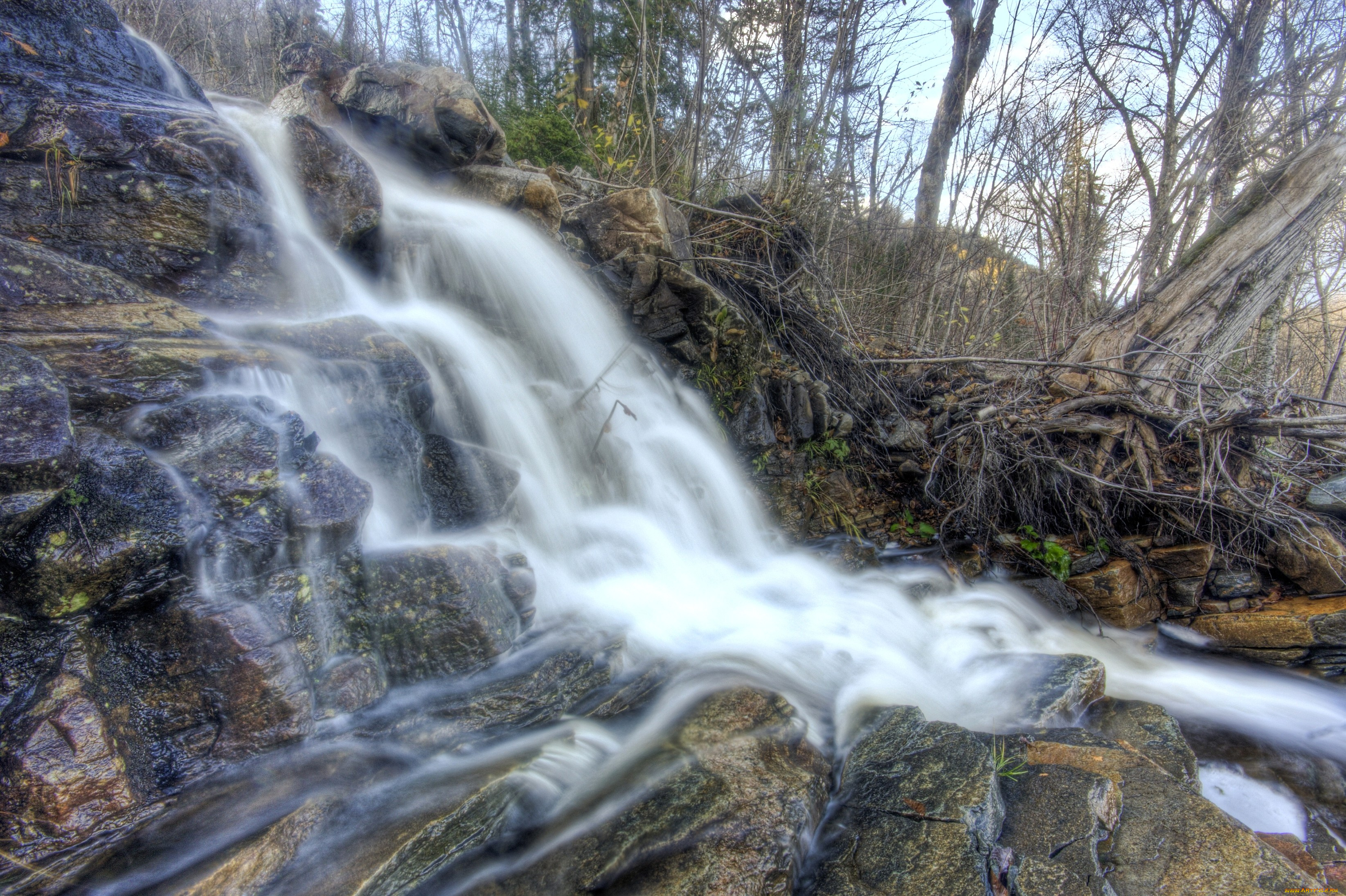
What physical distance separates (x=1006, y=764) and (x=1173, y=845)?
1.80 feet

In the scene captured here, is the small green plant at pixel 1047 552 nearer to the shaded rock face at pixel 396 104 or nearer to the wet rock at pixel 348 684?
the wet rock at pixel 348 684

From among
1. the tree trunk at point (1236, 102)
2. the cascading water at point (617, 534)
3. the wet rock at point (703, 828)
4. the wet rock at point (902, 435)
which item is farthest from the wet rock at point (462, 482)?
the tree trunk at point (1236, 102)

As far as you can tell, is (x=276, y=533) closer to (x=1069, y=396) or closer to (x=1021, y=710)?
(x=1021, y=710)

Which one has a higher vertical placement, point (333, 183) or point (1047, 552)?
point (333, 183)

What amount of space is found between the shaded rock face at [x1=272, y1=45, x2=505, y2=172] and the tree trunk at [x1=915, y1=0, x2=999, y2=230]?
6226mm

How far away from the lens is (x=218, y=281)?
345cm

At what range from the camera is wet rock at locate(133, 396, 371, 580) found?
235 cm

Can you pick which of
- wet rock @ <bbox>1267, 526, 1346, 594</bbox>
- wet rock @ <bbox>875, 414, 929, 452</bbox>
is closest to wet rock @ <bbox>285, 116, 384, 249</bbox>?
wet rock @ <bbox>875, 414, 929, 452</bbox>

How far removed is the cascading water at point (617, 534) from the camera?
316 cm

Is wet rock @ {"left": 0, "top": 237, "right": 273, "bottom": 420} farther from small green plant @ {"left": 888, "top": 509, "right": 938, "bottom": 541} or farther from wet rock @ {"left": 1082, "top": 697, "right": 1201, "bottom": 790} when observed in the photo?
small green plant @ {"left": 888, "top": 509, "right": 938, "bottom": 541}

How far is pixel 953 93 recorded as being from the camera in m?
9.48

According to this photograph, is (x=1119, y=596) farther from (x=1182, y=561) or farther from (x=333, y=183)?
(x=333, y=183)

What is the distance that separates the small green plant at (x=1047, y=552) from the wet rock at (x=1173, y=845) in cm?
248

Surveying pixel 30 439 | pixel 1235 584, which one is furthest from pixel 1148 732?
pixel 30 439
